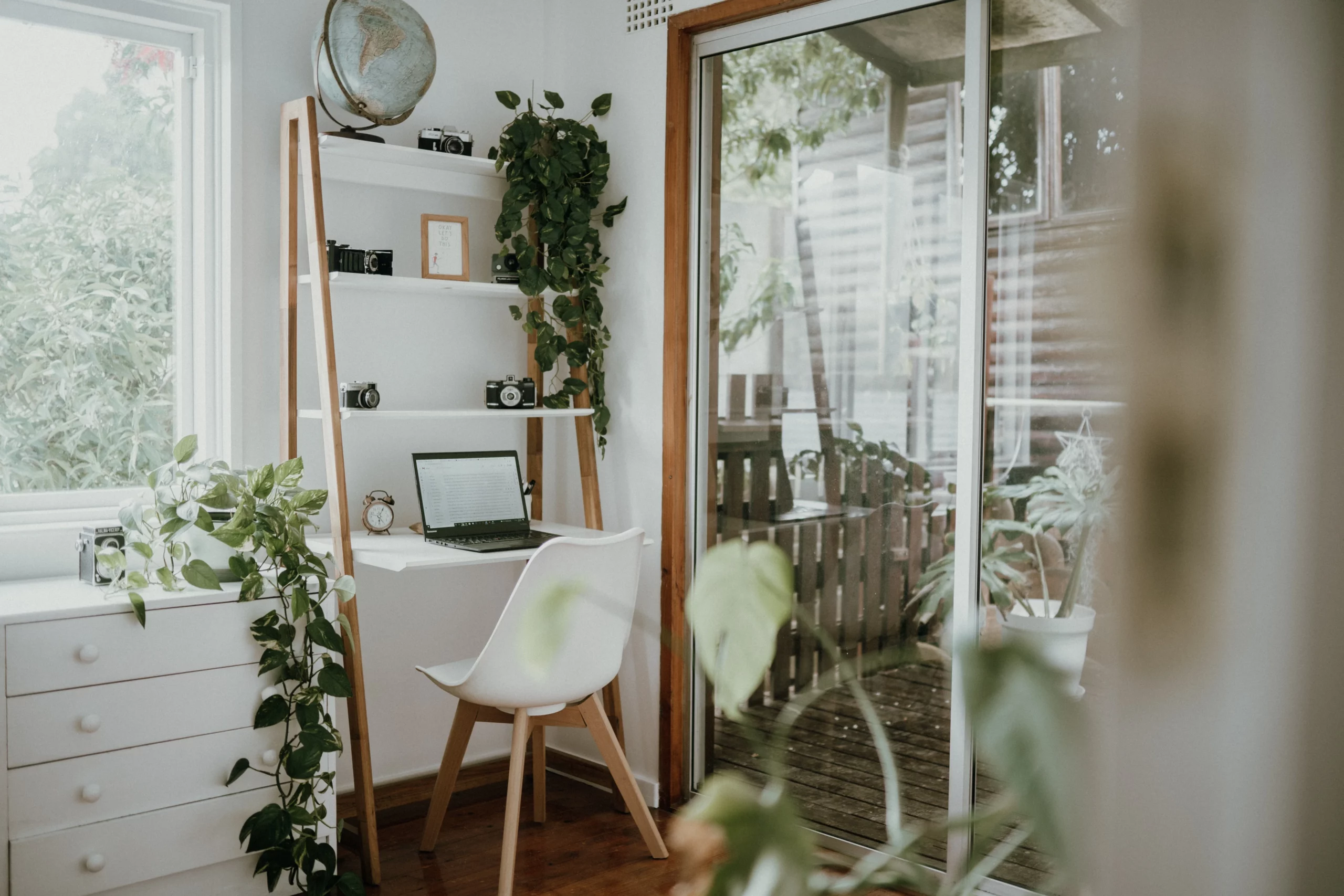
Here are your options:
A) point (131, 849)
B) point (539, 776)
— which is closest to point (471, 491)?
point (539, 776)

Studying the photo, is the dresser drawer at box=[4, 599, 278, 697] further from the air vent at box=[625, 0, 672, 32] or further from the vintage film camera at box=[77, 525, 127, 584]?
the air vent at box=[625, 0, 672, 32]

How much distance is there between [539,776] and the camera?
9.12 ft

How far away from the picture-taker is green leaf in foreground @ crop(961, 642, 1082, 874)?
23cm

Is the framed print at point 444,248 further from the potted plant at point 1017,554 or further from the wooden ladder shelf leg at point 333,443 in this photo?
the potted plant at point 1017,554

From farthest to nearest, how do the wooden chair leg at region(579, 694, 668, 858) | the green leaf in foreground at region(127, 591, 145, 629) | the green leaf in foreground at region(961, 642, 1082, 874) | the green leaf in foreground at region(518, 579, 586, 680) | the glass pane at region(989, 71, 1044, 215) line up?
the wooden chair leg at region(579, 694, 668, 858) → the glass pane at region(989, 71, 1044, 215) → the green leaf in foreground at region(127, 591, 145, 629) → the green leaf in foreground at region(518, 579, 586, 680) → the green leaf in foreground at region(961, 642, 1082, 874)

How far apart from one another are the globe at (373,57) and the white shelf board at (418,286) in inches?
15.3

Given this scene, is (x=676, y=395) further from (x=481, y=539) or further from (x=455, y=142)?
(x=455, y=142)

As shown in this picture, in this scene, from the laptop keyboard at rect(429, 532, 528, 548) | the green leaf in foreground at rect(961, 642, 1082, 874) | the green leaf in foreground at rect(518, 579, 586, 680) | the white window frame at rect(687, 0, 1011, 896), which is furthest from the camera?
the laptop keyboard at rect(429, 532, 528, 548)

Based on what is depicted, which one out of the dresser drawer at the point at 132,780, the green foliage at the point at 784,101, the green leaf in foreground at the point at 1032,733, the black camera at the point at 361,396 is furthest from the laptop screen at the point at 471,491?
the green leaf in foreground at the point at 1032,733

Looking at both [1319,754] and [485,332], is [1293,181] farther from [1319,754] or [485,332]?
[485,332]

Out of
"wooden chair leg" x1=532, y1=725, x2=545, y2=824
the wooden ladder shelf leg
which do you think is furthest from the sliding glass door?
the wooden ladder shelf leg

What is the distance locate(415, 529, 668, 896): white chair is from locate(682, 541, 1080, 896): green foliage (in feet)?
5.49

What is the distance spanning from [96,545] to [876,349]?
5.68 feet

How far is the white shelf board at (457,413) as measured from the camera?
2430mm
